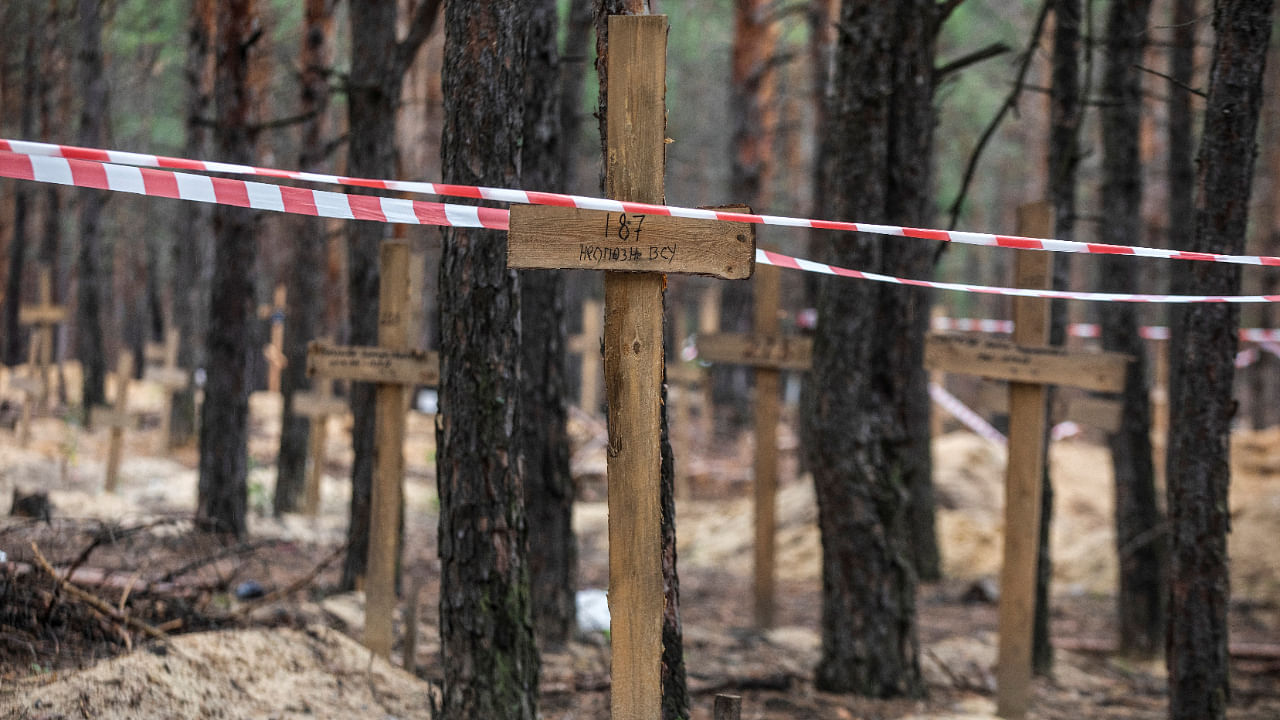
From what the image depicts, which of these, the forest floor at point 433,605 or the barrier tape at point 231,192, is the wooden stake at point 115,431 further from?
the barrier tape at point 231,192

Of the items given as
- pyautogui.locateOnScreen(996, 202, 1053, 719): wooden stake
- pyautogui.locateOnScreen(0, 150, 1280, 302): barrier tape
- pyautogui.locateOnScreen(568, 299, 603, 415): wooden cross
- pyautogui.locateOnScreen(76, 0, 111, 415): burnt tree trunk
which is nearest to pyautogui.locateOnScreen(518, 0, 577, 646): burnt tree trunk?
pyautogui.locateOnScreen(996, 202, 1053, 719): wooden stake

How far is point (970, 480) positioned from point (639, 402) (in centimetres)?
985

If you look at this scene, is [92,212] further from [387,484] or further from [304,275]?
[387,484]

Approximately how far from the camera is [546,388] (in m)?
6.09

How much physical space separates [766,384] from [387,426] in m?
3.01

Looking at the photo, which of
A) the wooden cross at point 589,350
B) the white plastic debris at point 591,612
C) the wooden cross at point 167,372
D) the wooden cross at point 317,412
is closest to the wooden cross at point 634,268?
the white plastic debris at point 591,612

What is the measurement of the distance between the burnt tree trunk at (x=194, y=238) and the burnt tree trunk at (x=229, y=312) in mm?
1748

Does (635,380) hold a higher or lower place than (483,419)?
higher

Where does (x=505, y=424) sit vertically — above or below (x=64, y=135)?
below

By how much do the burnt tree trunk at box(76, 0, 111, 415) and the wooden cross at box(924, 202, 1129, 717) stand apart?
34.1ft

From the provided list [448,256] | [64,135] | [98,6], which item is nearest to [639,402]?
[448,256]

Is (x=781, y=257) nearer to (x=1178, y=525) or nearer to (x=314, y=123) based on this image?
(x=1178, y=525)

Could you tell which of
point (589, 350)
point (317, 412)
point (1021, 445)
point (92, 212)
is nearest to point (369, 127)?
point (317, 412)

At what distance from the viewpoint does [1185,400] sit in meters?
4.73
